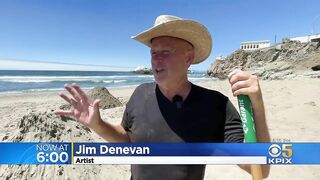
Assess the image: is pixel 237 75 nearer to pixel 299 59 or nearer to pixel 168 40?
pixel 168 40

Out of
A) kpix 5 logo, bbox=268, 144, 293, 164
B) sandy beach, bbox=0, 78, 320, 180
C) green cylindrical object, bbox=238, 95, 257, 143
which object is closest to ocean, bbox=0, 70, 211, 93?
sandy beach, bbox=0, 78, 320, 180

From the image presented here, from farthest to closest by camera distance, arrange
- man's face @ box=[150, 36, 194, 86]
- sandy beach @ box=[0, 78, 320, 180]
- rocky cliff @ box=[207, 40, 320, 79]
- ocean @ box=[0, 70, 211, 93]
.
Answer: rocky cliff @ box=[207, 40, 320, 79]
ocean @ box=[0, 70, 211, 93]
sandy beach @ box=[0, 78, 320, 180]
man's face @ box=[150, 36, 194, 86]

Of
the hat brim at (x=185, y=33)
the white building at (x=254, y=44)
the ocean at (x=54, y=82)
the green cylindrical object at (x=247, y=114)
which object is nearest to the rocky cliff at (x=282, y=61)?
the ocean at (x=54, y=82)

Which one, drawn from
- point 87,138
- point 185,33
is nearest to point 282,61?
point 87,138

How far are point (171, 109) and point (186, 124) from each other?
152 mm

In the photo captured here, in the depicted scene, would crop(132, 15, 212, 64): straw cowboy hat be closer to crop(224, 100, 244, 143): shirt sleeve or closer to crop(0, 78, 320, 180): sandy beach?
crop(224, 100, 244, 143): shirt sleeve

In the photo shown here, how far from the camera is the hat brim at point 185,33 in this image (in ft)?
6.89

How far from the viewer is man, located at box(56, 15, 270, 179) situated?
6.55 ft

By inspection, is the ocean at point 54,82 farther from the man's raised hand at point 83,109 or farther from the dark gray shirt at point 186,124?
the dark gray shirt at point 186,124

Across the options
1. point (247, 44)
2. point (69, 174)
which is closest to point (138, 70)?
point (247, 44)

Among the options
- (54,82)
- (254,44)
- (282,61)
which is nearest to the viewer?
(54,82)

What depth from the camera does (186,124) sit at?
6.72 ft

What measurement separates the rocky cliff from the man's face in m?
25.9

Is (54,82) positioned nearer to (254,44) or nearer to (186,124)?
(186,124)
